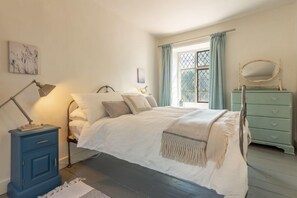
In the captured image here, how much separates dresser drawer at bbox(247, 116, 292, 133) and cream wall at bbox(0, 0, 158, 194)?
2.56 meters

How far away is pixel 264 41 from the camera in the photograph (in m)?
3.46

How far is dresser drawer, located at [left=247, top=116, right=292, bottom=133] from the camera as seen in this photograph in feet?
9.79

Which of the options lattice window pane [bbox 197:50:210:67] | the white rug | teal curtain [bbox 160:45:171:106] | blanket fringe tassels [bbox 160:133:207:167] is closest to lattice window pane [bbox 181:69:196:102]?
lattice window pane [bbox 197:50:210:67]

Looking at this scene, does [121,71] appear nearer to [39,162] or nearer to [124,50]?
[124,50]

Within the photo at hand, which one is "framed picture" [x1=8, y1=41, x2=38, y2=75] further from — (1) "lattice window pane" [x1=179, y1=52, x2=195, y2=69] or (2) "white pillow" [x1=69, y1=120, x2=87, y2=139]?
(1) "lattice window pane" [x1=179, y1=52, x2=195, y2=69]

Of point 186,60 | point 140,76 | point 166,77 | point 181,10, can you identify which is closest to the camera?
point 181,10

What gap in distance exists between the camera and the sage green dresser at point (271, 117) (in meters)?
2.98

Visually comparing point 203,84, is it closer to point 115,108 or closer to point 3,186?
point 115,108

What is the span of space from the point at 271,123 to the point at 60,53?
12.1 feet

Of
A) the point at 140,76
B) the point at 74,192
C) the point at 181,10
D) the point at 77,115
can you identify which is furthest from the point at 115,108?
the point at 181,10

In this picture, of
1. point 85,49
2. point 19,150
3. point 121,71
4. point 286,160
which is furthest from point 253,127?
point 19,150

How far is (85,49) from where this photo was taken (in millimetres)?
2900

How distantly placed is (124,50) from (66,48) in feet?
4.40

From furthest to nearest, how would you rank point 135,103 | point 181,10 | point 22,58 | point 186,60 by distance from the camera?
point 186,60
point 181,10
point 135,103
point 22,58
